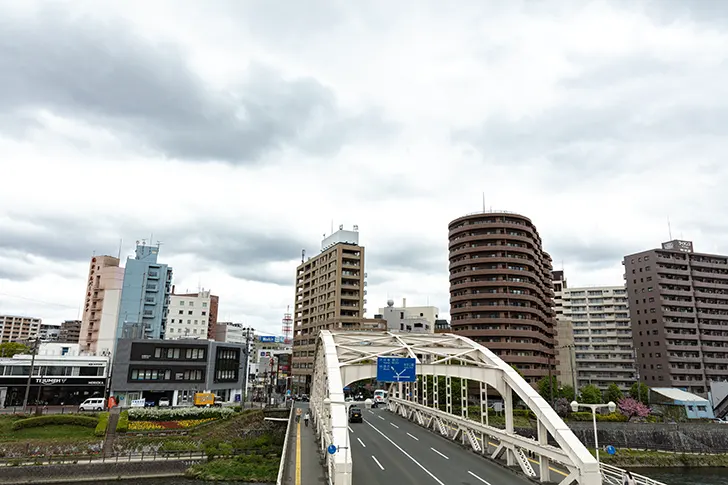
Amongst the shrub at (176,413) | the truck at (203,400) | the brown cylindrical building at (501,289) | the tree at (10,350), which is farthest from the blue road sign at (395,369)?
the tree at (10,350)

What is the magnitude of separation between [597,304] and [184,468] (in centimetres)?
10871

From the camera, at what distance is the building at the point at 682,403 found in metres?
78.7

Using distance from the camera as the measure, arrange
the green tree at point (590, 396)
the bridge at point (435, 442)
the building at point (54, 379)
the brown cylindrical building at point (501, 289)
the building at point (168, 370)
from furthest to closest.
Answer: the brown cylindrical building at point (501, 289), the green tree at point (590, 396), the building at point (168, 370), the building at point (54, 379), the bridge at point (435, 442)

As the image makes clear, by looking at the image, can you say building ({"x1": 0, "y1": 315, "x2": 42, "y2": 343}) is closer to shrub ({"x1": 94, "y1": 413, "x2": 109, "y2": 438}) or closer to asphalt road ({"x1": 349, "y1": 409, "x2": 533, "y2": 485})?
shrub ({"x1": 94, "y1": 413, "x2": 109, "y2": 438})

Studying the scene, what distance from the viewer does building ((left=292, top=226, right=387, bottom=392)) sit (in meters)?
100

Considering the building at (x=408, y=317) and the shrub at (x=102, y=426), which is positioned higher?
the building at (x=408, y=317)

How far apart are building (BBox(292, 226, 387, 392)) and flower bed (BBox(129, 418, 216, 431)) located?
40.4 metres

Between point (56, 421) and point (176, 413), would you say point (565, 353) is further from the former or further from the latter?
point (56, 421)

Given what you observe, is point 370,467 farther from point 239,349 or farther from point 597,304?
point 597,304

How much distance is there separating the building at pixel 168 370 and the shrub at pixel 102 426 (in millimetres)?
12624

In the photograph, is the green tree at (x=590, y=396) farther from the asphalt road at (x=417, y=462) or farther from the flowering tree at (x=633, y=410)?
the asphalt road at (x=417, y=462)

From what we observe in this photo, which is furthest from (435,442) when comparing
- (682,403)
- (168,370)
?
(682,403)

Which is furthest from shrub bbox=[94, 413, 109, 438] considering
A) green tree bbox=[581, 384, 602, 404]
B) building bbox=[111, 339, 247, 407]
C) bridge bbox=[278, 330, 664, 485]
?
green tree bbox=[581, 384, 602, 404]

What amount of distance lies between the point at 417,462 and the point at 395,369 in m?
6.17
